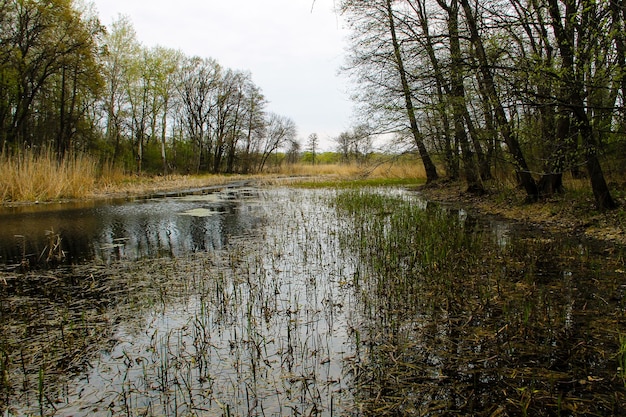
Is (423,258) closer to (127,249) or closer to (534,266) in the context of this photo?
(534,266)

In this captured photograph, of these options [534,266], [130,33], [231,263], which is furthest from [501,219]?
[130,33]

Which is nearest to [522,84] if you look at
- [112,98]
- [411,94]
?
[411,94]

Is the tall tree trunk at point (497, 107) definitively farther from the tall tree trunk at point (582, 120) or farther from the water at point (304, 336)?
the water at point (304, 336)

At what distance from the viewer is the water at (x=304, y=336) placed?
7.10 feet

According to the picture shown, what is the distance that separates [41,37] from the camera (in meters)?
21.0

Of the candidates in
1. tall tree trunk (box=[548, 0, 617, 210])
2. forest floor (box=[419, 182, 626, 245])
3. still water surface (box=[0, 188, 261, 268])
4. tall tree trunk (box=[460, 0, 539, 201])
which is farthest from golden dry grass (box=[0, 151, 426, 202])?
tall tree trunk (box=[548, 0, 617, 210])

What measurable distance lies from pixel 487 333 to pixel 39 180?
15840 millimetres

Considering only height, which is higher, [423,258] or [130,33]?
[130,33]

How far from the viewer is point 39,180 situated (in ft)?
44.9

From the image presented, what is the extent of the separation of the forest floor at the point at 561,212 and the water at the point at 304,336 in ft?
3.66

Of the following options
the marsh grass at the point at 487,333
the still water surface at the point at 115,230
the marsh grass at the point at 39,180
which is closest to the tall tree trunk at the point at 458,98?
the marsh grass at the point at 487,333

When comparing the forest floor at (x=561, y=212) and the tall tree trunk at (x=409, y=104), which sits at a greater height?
the tall tree trunk at (x=409, y=104)

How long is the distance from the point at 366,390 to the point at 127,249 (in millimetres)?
5369

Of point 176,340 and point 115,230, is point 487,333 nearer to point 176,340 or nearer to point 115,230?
point 176,340
